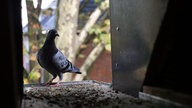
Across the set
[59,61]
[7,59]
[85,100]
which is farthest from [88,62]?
[7,59]

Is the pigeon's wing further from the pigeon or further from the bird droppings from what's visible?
the bird droppings

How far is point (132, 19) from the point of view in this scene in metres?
2.20

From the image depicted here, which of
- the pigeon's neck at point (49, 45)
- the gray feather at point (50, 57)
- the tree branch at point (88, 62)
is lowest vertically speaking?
the tree branch at point (88, 62)

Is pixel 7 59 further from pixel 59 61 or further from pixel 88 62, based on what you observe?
pixel 88 62

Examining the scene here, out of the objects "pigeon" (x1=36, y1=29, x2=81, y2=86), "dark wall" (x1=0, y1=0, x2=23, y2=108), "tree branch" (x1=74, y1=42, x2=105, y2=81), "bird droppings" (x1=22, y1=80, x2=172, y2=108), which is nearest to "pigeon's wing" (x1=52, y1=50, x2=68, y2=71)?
"pigeon" (x1=36, y1=29, x2=81, y2=86)

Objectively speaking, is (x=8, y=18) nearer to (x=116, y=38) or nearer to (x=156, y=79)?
(x=156, y=79)

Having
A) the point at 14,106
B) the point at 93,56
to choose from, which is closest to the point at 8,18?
the point at 14,106

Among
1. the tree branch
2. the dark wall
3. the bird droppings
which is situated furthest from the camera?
the tree branch

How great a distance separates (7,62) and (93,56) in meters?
5.14

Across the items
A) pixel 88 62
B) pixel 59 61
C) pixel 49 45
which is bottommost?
pixel 88 62

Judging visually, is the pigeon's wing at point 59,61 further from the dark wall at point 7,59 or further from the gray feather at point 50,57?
the dark wall at point 7,59

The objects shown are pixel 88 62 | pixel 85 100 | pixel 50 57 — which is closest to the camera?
pixel 85 100

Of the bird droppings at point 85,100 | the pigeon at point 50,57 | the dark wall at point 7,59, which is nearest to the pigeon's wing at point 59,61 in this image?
the pigeon at point 50,57

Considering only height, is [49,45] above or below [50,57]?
above
